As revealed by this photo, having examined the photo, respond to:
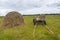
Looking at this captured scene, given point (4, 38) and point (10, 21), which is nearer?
point (4, 38)

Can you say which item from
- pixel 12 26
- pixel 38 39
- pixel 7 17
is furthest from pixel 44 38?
pixel 7 17

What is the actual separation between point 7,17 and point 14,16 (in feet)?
4.13

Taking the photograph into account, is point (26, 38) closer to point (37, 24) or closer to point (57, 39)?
point (57, 39)

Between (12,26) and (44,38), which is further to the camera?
(12,26)

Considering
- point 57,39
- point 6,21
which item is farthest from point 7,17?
point 57,39

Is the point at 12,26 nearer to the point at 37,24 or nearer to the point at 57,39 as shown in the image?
the point at 37,24

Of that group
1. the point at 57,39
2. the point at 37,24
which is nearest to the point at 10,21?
the point at 37,24

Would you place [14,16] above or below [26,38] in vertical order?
above

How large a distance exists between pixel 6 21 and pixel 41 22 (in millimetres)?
6204

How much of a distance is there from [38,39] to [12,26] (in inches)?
473

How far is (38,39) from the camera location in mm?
20391

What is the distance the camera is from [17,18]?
33375mm

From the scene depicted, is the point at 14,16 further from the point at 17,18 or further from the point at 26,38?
the point at 26,38

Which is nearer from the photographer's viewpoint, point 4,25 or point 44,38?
point 44,38
